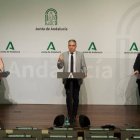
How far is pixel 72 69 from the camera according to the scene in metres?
6.66

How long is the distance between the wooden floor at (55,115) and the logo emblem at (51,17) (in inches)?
77.6

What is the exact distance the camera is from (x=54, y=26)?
8.40 meters

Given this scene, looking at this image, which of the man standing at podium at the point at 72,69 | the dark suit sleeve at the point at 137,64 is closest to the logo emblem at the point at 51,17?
the man standing at podium at the point at 72,69

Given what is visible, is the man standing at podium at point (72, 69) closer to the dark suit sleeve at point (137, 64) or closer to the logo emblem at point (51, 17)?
the dark suit sleeve at point (137, 64)

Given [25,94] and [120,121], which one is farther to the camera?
[25,94]

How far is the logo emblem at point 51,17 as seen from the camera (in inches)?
328

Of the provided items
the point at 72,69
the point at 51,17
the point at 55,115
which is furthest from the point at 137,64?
the point at 51,17

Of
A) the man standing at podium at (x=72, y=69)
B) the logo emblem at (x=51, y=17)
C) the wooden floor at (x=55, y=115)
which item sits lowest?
the wooden floor at (x=55, y=115)

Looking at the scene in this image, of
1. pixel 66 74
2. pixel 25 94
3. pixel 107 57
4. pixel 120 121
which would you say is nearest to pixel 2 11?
pixel 25 94

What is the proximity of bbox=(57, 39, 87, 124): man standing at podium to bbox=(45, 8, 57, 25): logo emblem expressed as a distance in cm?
188

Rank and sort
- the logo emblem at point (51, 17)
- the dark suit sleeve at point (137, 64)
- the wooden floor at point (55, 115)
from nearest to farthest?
the wooden floor at point (55, 115)
the dark suit sleeve at point (137, 64)
the logo emblem at point (51, 17)

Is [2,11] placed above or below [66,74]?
above

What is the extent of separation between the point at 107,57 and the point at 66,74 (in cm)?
270

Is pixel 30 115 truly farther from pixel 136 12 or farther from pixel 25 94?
pixel 136 12
